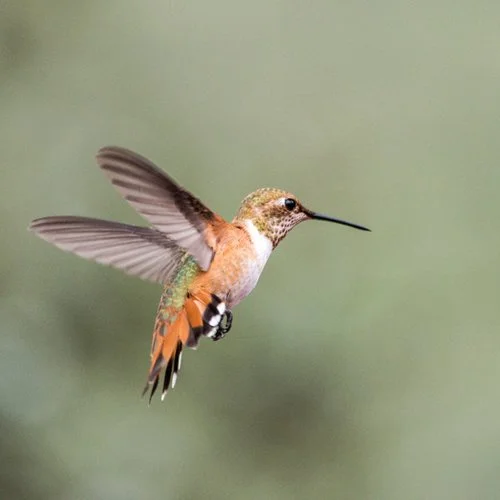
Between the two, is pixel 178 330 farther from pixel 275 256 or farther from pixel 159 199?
pixel 275 256

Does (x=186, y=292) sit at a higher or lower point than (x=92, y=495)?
higher

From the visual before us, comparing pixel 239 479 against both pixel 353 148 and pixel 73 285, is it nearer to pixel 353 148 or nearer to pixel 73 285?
pixel 73 285

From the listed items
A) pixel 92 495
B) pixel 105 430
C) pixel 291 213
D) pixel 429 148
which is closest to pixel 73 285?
pixel 105 430

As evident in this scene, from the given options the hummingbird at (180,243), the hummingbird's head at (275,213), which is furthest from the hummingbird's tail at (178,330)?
the hummingbird's head at (275,213)

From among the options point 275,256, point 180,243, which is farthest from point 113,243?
point 275,256

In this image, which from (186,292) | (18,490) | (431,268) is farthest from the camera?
(431,268)

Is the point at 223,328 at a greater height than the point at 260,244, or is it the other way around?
the point at 260,244

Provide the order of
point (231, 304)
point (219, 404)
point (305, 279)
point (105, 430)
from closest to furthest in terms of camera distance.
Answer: point (231, 304) < point (105, 430) < point (219, 404) < point (305, 279)
